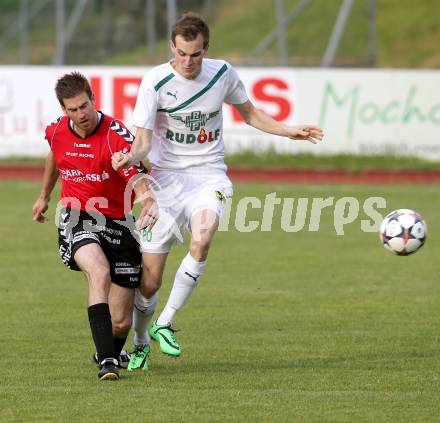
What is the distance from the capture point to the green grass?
692cm

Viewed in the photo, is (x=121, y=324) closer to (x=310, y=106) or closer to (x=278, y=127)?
(x=278, y=127)

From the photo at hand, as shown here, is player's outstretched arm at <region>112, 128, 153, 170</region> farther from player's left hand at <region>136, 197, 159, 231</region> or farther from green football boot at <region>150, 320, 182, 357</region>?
green football boot at <region>150, 320, 182, 357</region>

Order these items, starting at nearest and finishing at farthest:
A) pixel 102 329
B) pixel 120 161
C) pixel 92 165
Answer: pixel 120 161
pixel 102 329
pixel 92 165

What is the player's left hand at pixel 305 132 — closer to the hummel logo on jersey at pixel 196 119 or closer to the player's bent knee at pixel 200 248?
the hummel logo on jersey at pixel 196 119

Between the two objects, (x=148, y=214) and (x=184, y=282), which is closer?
(x=148, y=214)

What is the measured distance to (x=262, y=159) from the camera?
25.5 m

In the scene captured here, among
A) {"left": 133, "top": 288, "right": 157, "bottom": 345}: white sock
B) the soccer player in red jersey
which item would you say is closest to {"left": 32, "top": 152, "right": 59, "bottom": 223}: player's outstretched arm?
the soccer player in red jersey

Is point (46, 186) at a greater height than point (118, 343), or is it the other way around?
point (46, 186)

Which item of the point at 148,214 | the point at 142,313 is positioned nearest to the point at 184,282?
the point at 142,313

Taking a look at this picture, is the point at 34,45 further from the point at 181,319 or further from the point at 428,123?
the point at 181,319

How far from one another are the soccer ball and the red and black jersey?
2.83 meters

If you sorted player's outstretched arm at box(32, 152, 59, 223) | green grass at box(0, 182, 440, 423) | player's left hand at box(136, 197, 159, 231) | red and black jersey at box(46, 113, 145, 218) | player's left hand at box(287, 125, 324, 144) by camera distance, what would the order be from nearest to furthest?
green grass at box(0, 182, 440, 423), player's left hand at box(136, 197, 159, 231), red and black jersey at box(46, 113, 145, 218), player's outstretched arm at box(32, 152, 59, 223), player's left hand at box(287, 125, 324, 144)

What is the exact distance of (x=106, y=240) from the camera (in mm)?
7992

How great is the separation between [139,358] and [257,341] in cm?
143
